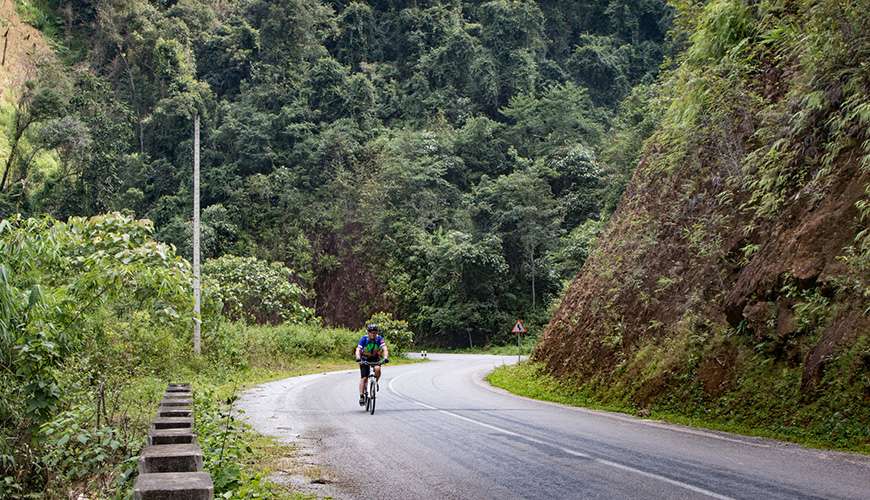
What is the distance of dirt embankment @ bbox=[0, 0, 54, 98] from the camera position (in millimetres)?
61688

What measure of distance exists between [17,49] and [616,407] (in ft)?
225

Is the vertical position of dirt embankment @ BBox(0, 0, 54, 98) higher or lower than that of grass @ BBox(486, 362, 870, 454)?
higher

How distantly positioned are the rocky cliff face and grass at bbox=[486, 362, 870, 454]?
17 cm

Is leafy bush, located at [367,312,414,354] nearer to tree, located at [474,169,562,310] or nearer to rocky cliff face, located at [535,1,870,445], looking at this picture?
tree, located at [474,169,562,310]

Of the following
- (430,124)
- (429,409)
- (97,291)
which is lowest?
(429,409)

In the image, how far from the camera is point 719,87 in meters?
15.3

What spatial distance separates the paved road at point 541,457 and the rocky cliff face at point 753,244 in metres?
1.40

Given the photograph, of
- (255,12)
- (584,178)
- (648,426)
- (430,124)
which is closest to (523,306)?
(584,178)

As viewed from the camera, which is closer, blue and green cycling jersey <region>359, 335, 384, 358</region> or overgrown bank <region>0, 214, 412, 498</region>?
overgrown bank <region>0, 214, 412, 498</region>

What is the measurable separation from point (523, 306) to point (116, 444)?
45651 millimetres

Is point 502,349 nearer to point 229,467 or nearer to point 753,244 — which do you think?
point 753,244

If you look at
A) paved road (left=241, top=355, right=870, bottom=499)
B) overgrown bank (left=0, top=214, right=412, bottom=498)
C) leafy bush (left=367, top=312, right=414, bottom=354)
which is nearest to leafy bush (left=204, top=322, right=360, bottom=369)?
overgrown bank (left=0, top=214, right=412, bottom=498)

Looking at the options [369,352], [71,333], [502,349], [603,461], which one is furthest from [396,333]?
[603,461]

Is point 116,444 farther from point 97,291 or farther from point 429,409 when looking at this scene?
point 429,409
